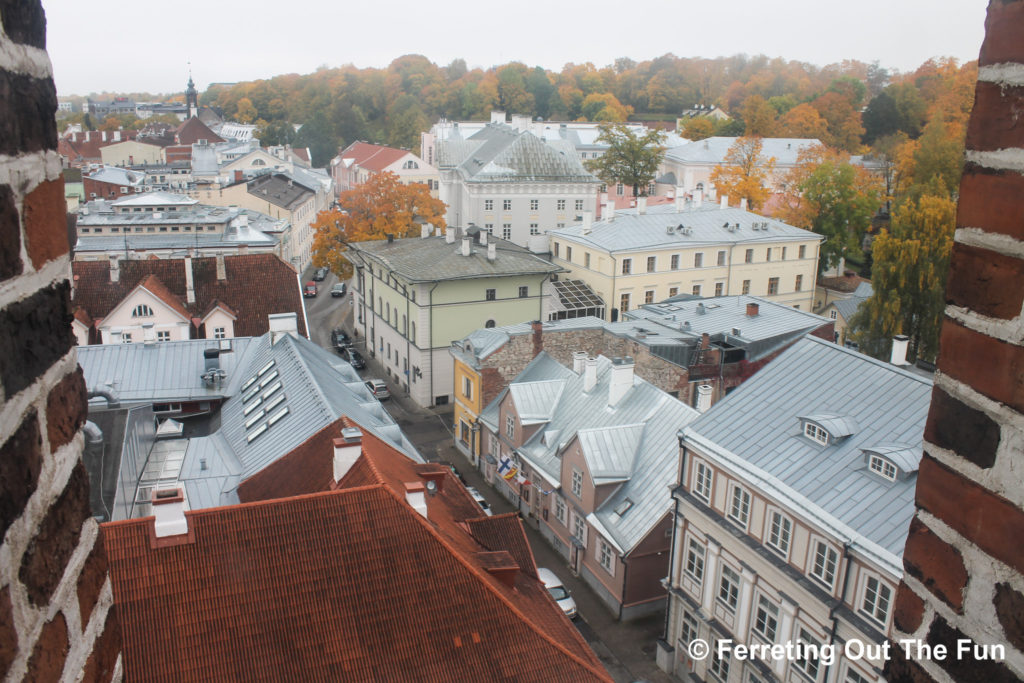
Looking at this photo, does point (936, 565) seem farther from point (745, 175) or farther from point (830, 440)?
point (745, 175)

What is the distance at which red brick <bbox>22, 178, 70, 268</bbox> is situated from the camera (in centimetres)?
198

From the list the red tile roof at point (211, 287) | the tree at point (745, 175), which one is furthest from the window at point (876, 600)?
the tree at point (745, 175)

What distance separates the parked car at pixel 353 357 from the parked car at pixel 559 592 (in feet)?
74.3

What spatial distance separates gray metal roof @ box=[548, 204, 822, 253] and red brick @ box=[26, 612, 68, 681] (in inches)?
1624

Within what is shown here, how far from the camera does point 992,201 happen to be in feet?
8.05

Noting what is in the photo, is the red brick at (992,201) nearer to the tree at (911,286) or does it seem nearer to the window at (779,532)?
the window at (779,532)

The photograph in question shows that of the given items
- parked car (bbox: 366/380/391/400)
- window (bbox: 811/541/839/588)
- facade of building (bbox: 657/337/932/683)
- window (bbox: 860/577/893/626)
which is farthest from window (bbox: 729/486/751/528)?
parked car (bbox: 366/380/391/400)

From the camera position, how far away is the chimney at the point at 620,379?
2719 cm

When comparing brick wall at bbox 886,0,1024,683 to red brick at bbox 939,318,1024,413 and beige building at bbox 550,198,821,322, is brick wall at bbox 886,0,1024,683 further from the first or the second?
beige building at bbox 550,198,821,322

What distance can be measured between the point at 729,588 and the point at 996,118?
17.4m

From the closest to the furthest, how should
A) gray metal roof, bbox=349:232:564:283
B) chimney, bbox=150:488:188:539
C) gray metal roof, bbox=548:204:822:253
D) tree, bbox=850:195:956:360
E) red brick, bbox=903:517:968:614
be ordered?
1. red brick, bbox=903:517:968:614
2. chimney, bbox=150:488:188:539
3. tree, bbox=850:195:956:360
4. gray metal roof, bbox=349:232:564:283
5. gray metal roof, bbox=548:204:822:253

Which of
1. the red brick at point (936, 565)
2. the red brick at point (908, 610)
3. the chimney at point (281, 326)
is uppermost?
the red brick at point (936, 565)

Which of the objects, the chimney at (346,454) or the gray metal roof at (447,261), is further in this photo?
the gray metal roof at (447,261)

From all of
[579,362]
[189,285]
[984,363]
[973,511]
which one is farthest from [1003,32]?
[189,285]
